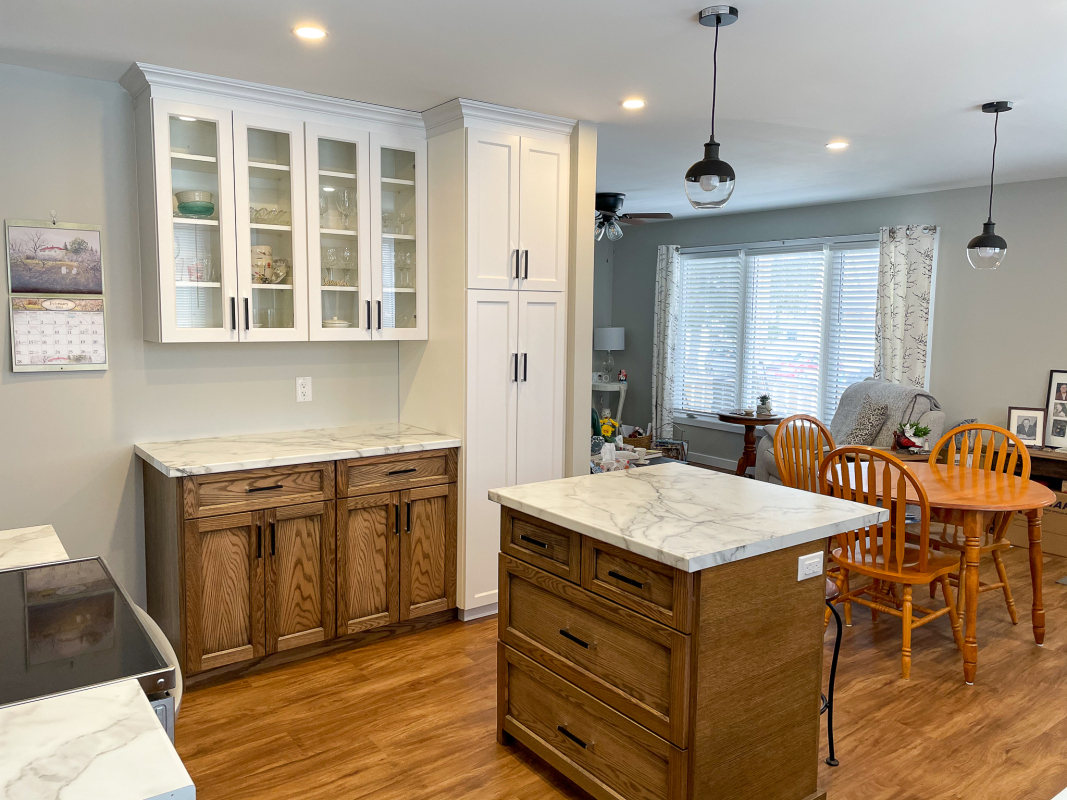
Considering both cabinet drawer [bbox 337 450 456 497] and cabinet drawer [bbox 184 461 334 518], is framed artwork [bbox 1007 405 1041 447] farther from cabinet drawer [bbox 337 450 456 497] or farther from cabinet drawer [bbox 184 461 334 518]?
cabinet drawer [bbox 184 461 334 518]

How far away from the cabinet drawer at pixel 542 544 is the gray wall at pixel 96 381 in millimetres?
1705

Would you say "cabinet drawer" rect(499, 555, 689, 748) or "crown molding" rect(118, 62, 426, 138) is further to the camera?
"crown molding" rect(118, 62, 426, 138)

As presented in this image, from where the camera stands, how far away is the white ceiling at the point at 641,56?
2400 mm

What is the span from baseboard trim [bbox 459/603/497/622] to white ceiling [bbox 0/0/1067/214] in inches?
93.1

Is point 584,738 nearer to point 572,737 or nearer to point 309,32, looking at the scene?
point 572,737

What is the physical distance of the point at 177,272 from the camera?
3.15m

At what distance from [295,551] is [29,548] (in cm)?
146

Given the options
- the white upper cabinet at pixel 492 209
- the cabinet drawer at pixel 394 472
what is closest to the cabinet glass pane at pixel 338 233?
the white upper cabinet at pixel 492 209

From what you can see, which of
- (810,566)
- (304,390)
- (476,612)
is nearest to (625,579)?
(810,566)

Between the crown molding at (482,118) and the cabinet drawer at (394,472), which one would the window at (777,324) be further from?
the cabinet drawer at (394,472)

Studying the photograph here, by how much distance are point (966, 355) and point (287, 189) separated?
483cm

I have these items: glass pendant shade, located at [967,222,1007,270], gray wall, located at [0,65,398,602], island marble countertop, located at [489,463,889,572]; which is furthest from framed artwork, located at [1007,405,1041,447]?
gray wall, located at [0,65,398,602]

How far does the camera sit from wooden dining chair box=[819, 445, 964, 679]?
3.16 meters

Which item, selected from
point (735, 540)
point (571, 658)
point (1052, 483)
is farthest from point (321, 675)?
point (1052, 483)
